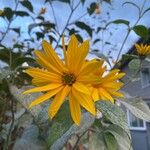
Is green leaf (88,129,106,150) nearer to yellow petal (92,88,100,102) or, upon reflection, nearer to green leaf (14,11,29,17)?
yellow petal (92,88,100,102)

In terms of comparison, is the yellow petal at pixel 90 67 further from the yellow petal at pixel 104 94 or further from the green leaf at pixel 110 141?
the green leaf at pixel 110 141

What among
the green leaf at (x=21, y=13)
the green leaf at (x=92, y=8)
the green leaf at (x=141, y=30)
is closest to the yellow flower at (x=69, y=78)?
the green leaf at (x=141, y=30)

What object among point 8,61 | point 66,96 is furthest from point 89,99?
point 8,61

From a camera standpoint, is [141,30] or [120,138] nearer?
[120,138]

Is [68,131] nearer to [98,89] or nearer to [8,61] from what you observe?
[98,89]

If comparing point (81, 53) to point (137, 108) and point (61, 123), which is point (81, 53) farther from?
point (137, 108)

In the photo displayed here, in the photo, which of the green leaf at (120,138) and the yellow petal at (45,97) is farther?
the green leaf at (120,138)

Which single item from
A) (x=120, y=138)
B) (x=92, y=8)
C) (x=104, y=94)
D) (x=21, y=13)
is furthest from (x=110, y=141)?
(x=92, y=8)
